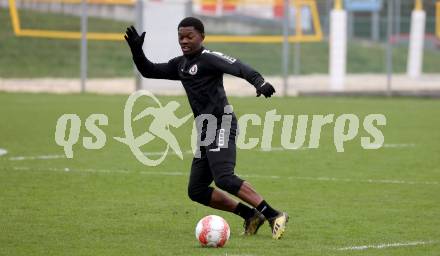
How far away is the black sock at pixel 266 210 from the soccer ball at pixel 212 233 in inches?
24.8

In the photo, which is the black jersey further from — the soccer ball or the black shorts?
the soccer ball

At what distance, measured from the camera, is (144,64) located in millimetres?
10352

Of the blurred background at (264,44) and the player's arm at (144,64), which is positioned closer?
the player's arm at (144,64)

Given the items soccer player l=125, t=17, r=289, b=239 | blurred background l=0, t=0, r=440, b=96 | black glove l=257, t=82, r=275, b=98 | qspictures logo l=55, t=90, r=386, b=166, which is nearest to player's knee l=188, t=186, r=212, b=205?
soccer player l=125, t=17, r=289, b=239

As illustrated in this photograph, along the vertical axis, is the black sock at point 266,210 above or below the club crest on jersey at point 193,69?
below

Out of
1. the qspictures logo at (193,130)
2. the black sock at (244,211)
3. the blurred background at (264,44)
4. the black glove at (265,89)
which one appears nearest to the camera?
the black glove at (265,89)

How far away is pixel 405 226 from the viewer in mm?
10367

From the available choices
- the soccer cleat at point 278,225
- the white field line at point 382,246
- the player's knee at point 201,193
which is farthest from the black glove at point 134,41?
the white field line at point 382,246

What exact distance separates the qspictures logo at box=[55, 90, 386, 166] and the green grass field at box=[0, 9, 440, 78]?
866 centimetres

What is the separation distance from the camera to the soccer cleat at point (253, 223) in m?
9.93

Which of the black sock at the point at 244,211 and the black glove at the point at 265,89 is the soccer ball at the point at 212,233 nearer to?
the black sock at the point at 244,211

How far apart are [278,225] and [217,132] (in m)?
1.01

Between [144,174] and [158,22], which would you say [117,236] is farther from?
[158,22]

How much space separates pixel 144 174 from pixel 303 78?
20993 mm
